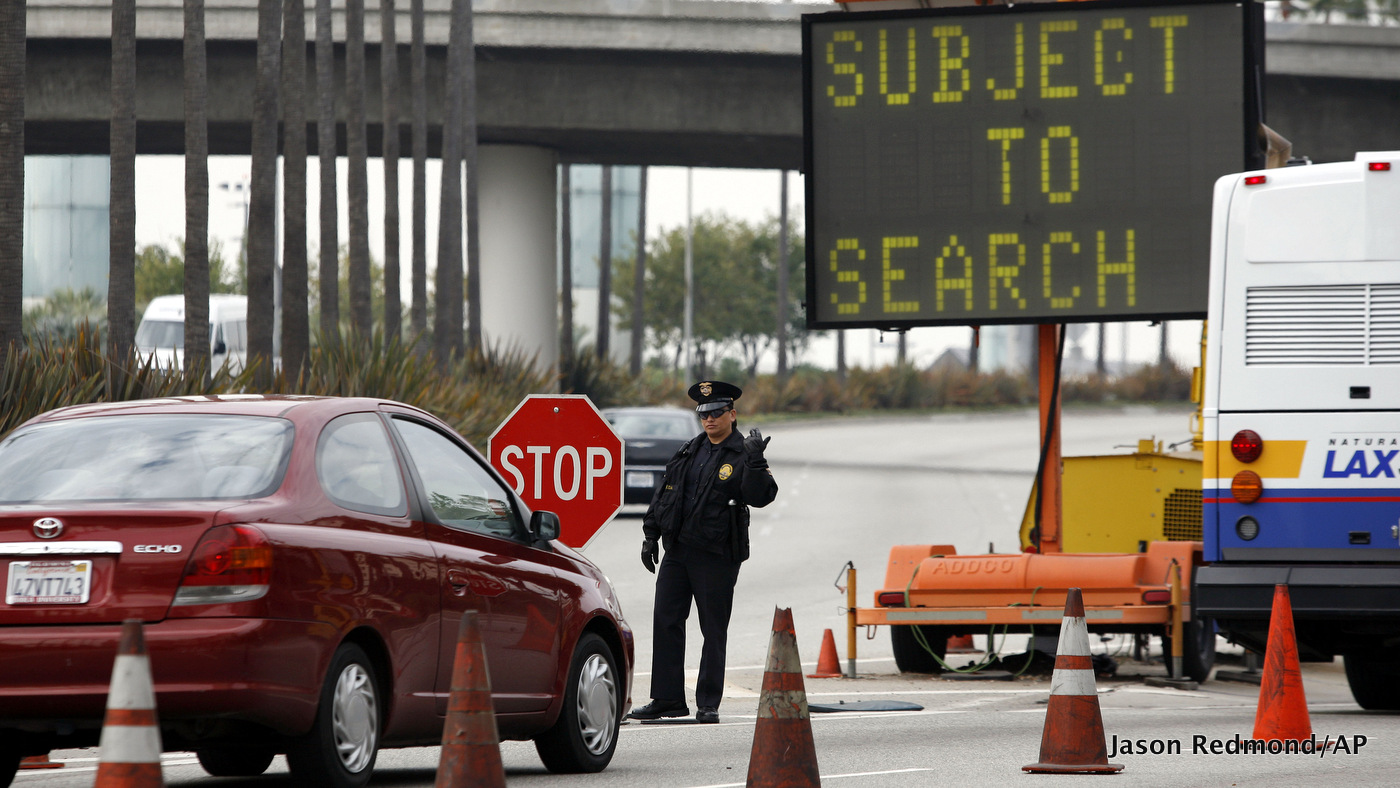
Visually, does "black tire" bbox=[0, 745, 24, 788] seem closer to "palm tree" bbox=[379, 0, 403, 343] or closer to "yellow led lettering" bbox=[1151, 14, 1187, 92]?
"yellow led lettering" bbox=[1151, 14, 1187, 92]

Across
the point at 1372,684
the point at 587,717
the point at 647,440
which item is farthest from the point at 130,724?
the point at 647,440

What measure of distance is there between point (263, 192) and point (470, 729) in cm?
2173

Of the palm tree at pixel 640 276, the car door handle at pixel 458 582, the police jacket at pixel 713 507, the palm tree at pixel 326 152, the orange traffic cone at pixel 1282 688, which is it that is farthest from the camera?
the palm tree at pixel 640 276

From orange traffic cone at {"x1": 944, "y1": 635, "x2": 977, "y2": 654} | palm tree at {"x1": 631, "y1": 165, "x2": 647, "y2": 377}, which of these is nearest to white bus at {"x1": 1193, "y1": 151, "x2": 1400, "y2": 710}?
orange traffic cone at {"x1": 944, "y1": 635, "x2": 977, "y2": 654}

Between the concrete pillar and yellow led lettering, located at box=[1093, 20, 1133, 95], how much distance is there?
2873 centimetres

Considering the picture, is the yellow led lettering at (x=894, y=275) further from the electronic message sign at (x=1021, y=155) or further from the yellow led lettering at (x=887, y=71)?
the yellow led lettering at (x=887, y=71)

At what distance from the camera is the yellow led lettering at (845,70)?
47.0ft

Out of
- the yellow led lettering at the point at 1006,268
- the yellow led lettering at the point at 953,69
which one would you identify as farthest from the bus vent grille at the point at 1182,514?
the yellow led lettering at the point at 953,69

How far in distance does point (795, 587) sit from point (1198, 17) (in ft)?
32.5

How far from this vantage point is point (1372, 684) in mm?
12281

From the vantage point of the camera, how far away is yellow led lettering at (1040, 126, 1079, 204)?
14.0m

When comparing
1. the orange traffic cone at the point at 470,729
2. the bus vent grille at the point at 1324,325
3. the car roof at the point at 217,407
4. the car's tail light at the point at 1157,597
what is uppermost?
the bus vent grille at the point at 1324,325

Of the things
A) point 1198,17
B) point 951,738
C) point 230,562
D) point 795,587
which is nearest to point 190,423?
point 230,562

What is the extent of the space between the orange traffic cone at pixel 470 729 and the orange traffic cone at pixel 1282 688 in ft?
15.2
